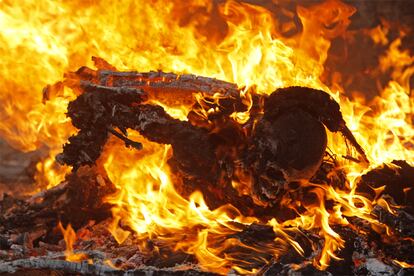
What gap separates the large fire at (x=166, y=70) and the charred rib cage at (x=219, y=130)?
38 cm

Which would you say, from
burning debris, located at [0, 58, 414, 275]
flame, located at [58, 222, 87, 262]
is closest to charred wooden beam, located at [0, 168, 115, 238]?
burning debris, located at [0, 58, 414, 275]

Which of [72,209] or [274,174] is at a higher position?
[274,174]

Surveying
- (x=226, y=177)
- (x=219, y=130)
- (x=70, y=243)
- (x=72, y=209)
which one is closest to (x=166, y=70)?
(x=219, y=130)

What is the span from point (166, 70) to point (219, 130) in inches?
91.9

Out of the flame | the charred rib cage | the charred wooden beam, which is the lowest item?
the flame

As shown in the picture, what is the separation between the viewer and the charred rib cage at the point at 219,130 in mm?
6211

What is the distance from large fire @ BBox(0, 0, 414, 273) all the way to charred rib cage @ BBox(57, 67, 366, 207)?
0.38 metres

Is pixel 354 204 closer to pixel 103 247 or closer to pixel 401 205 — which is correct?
pixel 401 205

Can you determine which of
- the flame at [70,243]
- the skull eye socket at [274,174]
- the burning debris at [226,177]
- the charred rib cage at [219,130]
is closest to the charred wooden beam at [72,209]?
the burning debris at [226,177]

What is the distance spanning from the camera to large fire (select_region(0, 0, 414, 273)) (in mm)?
6441

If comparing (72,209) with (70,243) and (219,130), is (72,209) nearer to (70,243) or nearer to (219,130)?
(70,243)

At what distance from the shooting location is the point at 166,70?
325 inches

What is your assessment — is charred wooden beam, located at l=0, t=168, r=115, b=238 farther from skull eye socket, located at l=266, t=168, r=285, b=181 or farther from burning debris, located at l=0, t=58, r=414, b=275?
skull eye socket, located at l=266, t=168, r=285, b=181

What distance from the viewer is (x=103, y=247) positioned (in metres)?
6.09
